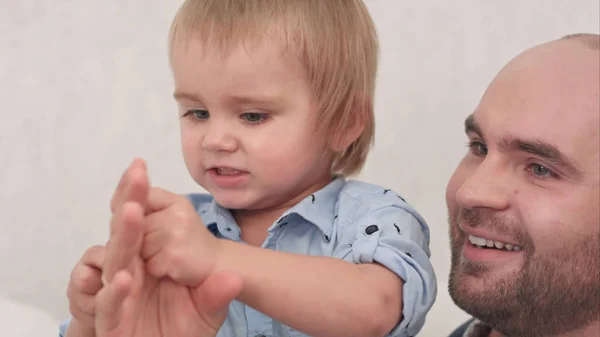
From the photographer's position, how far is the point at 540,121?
918mm

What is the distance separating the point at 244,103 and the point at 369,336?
339 mm

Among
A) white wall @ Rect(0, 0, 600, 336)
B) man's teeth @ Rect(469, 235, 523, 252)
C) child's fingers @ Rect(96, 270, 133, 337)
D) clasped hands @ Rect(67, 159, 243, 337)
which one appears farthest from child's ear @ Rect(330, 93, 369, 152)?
white wall @ Rect(0, 0, 600, 336)

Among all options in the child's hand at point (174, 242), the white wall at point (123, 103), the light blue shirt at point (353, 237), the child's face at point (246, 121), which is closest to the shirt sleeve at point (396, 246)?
the light blue shirt at point (353, 237)

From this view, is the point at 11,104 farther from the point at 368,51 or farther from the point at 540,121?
the point at 540,121

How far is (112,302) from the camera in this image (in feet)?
2.38

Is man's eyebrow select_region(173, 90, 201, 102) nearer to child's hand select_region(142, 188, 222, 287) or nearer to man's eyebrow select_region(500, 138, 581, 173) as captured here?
child's hand select_region(142, 188, 222, 287)

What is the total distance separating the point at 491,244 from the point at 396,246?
13 cm

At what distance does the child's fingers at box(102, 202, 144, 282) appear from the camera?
2.28ft

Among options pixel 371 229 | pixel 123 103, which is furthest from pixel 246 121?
pixel 123 103

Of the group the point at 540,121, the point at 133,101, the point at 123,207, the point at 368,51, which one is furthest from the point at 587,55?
the point at 133,101

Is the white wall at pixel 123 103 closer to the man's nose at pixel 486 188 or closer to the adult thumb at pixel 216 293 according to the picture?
the man's nose at pixel 486 188

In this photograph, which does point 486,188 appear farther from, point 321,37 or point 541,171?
point 321,37

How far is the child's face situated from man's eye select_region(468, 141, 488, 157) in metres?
0.22

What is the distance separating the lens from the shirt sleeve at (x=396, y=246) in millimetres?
902
